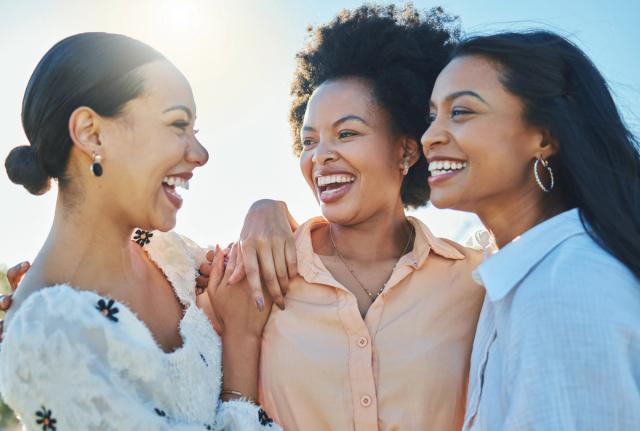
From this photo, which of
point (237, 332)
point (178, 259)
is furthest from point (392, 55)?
point (237, 332)

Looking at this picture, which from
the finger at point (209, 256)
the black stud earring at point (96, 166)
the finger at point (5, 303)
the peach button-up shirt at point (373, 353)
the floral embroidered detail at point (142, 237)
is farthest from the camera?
the finger at point (209, 256)

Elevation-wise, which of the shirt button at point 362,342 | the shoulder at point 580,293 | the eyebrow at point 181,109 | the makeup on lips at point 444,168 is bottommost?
the shirt button at point 362,342

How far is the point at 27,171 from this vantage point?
3012mm

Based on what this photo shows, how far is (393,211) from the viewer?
401 cm

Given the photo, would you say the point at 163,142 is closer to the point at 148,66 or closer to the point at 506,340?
the point at 148,66

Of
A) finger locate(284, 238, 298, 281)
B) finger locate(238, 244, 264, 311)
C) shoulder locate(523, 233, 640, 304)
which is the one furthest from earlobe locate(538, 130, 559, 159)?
finger locate(238, 244, 264, 311)

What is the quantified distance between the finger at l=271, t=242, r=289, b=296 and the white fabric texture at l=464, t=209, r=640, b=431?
40.8 inches

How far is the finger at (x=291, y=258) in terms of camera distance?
3490 mm

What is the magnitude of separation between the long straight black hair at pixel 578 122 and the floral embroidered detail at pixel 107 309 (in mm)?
1807

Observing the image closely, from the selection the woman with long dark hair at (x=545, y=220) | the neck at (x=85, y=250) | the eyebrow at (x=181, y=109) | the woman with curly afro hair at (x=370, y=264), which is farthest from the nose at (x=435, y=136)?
the neck at (x=85, y=250)

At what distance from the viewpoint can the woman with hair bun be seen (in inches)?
99.3

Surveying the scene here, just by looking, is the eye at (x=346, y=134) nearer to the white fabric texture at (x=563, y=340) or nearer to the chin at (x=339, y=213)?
the chin at (x=339, y=213)

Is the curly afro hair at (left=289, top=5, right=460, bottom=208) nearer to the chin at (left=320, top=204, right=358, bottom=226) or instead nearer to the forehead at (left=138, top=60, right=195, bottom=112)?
the chin at (left=320, top=204, right=358, bottom=226)

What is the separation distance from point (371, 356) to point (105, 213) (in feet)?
4.27
